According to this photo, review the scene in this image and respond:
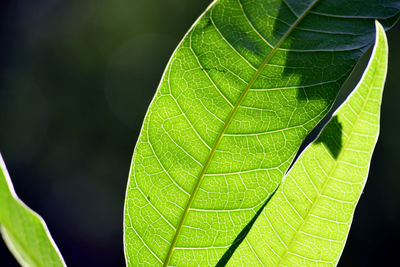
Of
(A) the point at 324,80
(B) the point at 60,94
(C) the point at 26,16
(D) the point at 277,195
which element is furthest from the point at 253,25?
(C) the point at 26,16

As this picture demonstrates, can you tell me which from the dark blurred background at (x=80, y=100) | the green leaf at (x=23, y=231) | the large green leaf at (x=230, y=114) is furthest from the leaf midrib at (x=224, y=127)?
the dark blurred background at (x=80, y=100)

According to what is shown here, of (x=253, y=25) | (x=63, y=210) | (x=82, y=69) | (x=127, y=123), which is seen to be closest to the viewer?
(x=253, y=25)

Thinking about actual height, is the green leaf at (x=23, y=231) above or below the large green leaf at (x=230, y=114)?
below

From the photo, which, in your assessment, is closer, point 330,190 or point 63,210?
point 330,190

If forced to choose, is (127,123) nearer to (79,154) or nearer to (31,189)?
(79,154)

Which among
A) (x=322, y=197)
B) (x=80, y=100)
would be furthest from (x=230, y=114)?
(x=80, y=100)

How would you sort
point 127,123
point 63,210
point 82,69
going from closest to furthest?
point 63,210 < point 127,123 < point 82,69

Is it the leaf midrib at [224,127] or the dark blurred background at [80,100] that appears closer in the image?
the leaf midrib at [224,127]

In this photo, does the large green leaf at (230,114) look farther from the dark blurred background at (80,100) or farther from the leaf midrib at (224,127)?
the dark blurred background at (80,100)
